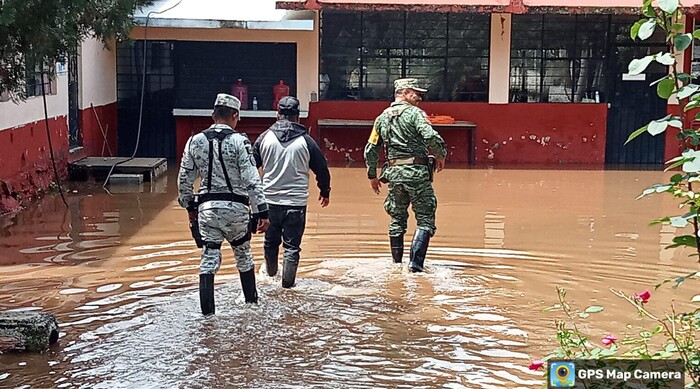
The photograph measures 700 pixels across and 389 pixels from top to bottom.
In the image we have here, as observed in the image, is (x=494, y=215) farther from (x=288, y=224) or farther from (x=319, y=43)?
(x=319, y=43)

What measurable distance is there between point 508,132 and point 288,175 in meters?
10.7

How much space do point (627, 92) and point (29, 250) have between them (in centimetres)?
1228

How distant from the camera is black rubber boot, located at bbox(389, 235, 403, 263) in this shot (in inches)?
335

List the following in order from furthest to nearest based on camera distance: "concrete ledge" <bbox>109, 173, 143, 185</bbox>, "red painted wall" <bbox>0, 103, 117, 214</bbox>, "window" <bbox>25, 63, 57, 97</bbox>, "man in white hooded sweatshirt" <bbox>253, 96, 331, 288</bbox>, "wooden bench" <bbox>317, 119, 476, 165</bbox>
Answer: "wooden bench" <bbox>317, 119, 476, 165</bbox> < "concrete ledge" <bbox>109, 173, 143, 185</bbox> < "window" <bbox>25, 63, 57, 97</bbox> < "red painted wall" <bbox>0, 103, 117, 214</bbox> < "man in white hooded sweatshirt" <bbox>253, 96, 331, 288</bbox>

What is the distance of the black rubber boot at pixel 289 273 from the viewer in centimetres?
755

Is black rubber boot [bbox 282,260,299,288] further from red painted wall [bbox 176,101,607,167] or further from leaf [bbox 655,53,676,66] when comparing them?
red painted wall [bbox 176,101,607,167]

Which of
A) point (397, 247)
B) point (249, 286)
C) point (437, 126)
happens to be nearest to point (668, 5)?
point (249, 286)

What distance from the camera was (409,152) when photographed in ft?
27.1

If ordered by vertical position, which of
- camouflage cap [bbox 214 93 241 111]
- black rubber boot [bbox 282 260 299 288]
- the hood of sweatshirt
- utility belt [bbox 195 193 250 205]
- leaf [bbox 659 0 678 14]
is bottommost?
black rubber boot [bbox 282 260 299 288]

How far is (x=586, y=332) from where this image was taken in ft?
20.9

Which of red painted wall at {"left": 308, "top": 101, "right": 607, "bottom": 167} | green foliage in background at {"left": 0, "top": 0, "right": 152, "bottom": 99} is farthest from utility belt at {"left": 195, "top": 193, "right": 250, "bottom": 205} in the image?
red painted wall at {"left": 308, "top": 101, "right": 607, "bottom": 167}

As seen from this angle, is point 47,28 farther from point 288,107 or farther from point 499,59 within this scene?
point 499,59

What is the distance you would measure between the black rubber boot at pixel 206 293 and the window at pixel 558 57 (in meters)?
11.9

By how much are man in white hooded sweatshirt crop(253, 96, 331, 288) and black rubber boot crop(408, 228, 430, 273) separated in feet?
3.49
